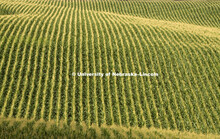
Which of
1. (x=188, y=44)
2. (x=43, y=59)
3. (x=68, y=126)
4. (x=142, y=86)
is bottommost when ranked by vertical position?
(x=68, y=126)

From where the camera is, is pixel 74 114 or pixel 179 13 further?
pixel 179 13

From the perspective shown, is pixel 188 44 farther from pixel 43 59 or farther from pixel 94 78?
pixel 43 59

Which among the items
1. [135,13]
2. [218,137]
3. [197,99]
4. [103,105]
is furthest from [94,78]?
[135,13]

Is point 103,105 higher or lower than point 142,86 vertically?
lower

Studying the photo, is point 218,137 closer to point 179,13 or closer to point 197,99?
point 197,99

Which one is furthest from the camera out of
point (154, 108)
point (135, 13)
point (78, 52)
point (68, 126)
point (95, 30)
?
point (135, 13)

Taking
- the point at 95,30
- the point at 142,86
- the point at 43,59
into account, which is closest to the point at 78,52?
the point at 43,59

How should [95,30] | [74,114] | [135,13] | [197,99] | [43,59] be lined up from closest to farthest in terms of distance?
[74,114] → [197,99] → [43,59] → [95,30] → [135,13]
